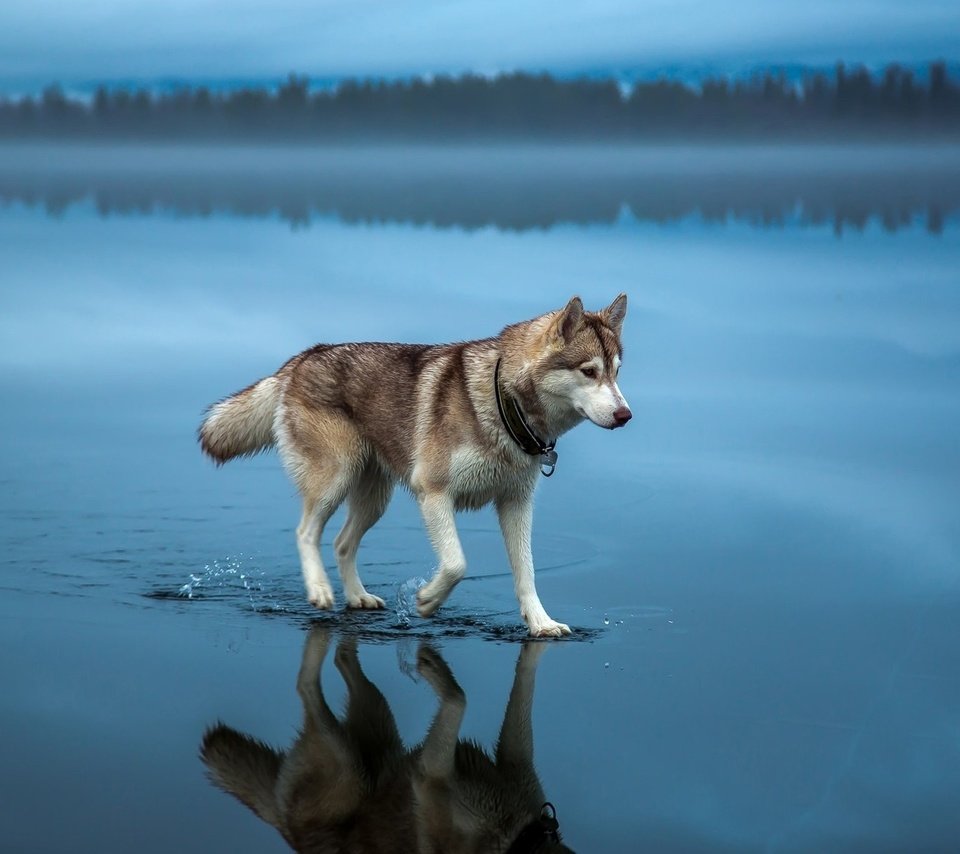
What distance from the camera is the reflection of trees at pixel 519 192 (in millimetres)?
45531

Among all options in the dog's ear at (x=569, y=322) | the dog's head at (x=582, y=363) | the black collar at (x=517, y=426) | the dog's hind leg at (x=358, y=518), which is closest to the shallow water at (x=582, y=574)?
the dog's hind leg at (x=358, y=518)

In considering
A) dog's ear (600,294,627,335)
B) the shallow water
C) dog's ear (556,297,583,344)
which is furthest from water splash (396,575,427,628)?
dog's ear (600,294,627,335)

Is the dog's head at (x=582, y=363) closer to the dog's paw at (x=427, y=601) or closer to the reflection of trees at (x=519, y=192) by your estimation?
the dog's paw at (x=427, y=601)

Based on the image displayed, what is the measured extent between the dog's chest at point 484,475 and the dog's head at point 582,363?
0.45 m

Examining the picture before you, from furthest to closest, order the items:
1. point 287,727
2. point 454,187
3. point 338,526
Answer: point 454,187, point 338,526, point 287,727

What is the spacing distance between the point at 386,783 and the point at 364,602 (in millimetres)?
2953

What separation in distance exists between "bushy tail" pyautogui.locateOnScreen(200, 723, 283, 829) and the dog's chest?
227 cm

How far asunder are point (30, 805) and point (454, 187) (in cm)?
6477

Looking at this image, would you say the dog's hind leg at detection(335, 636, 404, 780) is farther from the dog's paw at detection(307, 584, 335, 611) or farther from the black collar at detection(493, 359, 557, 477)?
the black collar at detection(493, 359, 557, 477)

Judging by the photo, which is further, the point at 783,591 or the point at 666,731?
the point at 783,591

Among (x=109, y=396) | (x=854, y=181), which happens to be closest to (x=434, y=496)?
(x=109, y=396)

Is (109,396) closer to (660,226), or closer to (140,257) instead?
(140,257)

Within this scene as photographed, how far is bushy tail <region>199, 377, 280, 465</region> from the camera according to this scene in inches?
370

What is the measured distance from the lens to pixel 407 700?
6.97 metres
